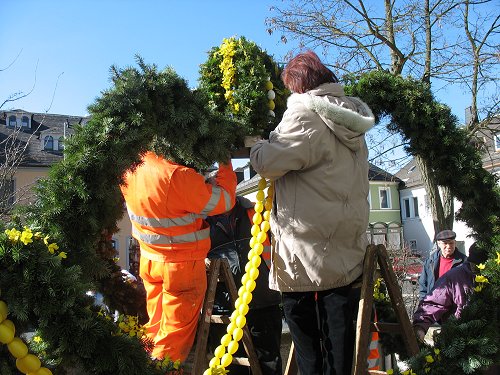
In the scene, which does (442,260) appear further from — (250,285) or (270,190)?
(250,285)

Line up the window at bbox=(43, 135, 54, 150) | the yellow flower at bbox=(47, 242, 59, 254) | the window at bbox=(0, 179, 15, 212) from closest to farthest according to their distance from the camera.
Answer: the yellow flower at bbox=(47, 242, 59, 254) < the window at bbox=(0, 179, 15, 212) < the window at bbox=(43, 135, 54, 150)

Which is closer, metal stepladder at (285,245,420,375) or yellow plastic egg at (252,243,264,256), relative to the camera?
metal stepladder at (285,245,420,375)

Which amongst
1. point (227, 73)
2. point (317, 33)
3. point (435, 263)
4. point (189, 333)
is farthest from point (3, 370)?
point (317, 33)

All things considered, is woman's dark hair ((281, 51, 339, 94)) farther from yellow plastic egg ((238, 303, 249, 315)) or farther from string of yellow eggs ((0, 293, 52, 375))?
string of yellow eggs ((0, 293, 52, 375))

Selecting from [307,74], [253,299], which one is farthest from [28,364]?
[307,74]

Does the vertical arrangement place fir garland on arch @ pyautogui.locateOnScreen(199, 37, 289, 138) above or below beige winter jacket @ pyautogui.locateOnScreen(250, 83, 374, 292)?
above

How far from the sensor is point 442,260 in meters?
5.59

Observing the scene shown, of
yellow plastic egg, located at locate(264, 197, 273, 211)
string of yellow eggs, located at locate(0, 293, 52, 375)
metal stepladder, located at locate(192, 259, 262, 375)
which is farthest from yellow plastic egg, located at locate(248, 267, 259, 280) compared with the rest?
string of yellow eggs, located at locate(0, 293, 52, 375)

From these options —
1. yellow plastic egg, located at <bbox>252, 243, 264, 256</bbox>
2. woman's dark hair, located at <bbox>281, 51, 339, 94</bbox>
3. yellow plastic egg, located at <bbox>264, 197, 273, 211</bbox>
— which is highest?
woman's dark hair, located at <bbox>281, 51, 339, 94</bbox>

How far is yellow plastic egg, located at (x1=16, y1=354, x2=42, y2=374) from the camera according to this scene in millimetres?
2314

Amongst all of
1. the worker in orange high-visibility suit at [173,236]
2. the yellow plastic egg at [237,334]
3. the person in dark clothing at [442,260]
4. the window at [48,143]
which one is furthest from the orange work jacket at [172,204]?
the window at [48,143]

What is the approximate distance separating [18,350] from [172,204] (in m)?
1.30

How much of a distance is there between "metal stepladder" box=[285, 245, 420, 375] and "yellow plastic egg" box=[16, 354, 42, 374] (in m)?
1.54

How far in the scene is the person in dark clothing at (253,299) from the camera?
3645 mm
